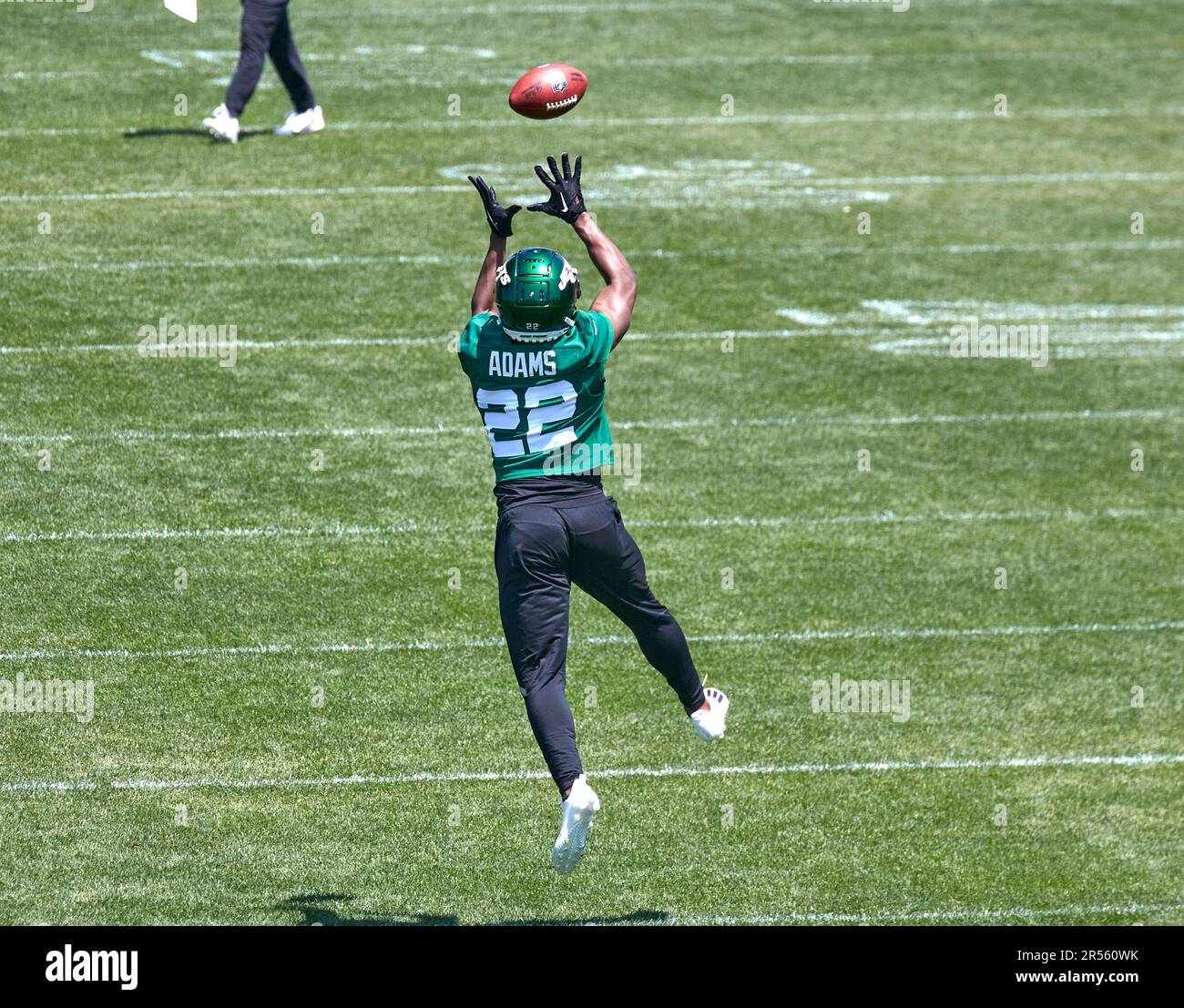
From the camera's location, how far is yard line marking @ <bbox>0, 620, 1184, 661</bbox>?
10.1 m

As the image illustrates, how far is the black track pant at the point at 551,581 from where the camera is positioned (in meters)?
6.92

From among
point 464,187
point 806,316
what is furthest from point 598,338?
point 464,187

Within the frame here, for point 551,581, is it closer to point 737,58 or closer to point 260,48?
point 260,48

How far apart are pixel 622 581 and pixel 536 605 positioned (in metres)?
0.38

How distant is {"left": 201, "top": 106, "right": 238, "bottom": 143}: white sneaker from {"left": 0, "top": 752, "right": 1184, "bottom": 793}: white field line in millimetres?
9678

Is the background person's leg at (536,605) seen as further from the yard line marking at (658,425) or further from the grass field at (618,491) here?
the yard line marking at (658,425)

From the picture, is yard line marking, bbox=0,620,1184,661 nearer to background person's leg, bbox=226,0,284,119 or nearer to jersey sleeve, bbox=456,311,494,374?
Answer: jersey sleeve, bbox=456,311,494,374

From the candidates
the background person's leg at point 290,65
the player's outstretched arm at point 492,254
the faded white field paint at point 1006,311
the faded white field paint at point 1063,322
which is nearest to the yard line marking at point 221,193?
the background person's leg at point 290,65

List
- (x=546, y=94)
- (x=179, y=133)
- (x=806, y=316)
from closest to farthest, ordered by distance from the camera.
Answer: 1. (x=546, y=94)
2. (x=806, y=316)
3. (x=179, y=133)

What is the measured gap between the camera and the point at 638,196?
1752 cm

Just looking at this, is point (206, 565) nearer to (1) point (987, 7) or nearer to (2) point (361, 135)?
(2) point (361, 135)

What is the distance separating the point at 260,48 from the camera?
16.7 metres

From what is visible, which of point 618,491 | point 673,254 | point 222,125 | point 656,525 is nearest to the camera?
point 656,525

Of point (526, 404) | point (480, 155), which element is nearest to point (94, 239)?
point (480, 155)
